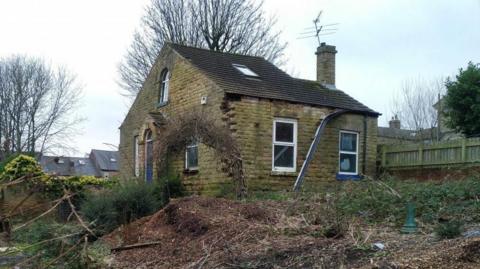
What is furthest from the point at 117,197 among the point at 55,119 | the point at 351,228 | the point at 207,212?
the point at 55,119

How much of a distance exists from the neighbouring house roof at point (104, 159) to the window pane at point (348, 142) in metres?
56.4

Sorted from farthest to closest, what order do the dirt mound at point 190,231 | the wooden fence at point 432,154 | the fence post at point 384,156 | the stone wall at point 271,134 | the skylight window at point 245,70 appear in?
the fence post at point 384,156 < the skylight window at point 245,70 < the wooden fence at point 432,154 < the stone wall at point 271,134 < the dirt mound at point 190,231

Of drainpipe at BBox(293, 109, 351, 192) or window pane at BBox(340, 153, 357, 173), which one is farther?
window pane at BBox(340, 153, 357, 173)

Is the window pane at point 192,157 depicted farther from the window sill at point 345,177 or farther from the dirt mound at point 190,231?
the dirt mound at point 190,231

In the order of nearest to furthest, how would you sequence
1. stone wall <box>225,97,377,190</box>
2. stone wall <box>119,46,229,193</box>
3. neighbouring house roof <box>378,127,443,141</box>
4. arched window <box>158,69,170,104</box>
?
stone wall <box>225,97,377,190</box>, stone wall <box>119,46,229,193</box>, arched window <box>158,69,170,104</box>, neighbouring house roof <box>378,127,443,141</box>

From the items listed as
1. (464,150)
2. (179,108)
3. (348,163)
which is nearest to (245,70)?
(179,108)

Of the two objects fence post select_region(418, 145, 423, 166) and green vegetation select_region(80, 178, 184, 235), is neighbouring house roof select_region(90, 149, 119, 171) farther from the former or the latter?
green vegetation select_region(80, 178, 184, 235)

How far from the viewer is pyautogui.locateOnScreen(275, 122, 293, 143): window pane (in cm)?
1803

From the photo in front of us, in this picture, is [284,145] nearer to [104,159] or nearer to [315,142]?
[315,142]

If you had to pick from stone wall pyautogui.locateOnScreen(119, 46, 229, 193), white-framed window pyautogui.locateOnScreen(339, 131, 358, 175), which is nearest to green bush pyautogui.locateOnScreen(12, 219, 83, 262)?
stone wall pyautogui.locateOnScreen(119, 46, 229, 193)

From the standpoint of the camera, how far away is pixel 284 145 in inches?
712

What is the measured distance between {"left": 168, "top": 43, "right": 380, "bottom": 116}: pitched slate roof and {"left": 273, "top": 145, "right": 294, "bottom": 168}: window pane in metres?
1.59

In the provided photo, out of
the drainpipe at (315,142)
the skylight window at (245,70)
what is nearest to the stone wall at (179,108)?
the skylight window at (245,70)

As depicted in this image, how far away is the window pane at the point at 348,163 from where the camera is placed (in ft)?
64.4
